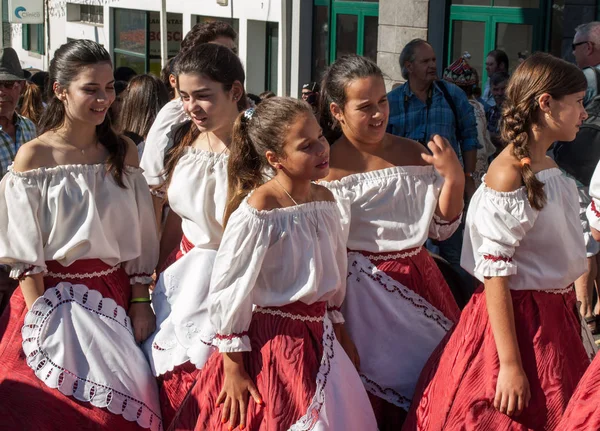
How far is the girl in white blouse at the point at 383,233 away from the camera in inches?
161

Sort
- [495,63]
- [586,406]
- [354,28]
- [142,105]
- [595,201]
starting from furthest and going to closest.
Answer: [354,28]
[495,63]
[142,105]
[595,201]
[586,406]

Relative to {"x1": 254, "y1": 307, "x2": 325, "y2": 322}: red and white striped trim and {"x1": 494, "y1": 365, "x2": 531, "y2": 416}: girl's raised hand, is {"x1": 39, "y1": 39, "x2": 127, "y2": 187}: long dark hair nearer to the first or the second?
{"x1": 254, "y1": 307, "x2": 325, "y2": 322}: red and white striped trim

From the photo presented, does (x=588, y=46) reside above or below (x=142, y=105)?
above

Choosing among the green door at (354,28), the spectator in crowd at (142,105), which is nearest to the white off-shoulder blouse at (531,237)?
the spectator in crowd at (142,105)

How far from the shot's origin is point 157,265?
14.4 feet

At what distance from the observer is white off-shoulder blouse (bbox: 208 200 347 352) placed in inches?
137

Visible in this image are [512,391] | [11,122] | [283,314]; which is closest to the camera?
[512,391]

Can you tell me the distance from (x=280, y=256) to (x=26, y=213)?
104 centimetres

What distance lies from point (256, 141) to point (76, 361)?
3.62ft

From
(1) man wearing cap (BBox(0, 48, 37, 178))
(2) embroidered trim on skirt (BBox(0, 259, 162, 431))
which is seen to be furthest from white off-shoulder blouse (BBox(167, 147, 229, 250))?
(1) man wearing cap (BBox(0, 48, 37, 178))

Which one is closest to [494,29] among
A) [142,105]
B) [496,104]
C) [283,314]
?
[496,104]

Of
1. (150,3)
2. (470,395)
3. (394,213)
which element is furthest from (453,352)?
(150,3)

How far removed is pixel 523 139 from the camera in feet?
11.6

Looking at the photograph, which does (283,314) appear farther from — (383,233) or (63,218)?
(63,218)
